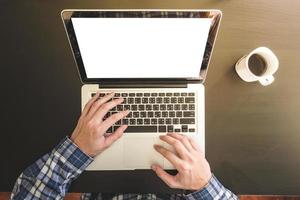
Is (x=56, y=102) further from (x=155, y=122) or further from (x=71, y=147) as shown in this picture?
(x=155, y=122)

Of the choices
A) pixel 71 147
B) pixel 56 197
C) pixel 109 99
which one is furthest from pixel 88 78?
pixel 56 197

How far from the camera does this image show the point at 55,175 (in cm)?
80

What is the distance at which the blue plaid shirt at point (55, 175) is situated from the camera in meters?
0.80

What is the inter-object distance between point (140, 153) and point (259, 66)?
0.38m

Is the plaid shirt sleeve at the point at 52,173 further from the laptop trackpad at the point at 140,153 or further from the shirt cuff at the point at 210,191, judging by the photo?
the shirt cuff at the point at 210,191

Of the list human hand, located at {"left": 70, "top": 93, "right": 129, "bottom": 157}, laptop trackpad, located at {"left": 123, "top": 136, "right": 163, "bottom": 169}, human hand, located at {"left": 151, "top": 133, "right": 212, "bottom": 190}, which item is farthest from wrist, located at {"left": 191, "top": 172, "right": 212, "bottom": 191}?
human hand, located at {"left": 70, "top": 93, "right": 129, "bottom": 157}

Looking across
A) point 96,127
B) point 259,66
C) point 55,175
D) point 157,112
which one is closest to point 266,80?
point 259,66

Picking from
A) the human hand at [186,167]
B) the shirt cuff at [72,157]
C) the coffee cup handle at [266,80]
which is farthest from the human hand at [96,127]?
the coffee cup handle at [266,80]

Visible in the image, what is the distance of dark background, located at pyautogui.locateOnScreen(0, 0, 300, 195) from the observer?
0.84 metres

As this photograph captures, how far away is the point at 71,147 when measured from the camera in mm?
808

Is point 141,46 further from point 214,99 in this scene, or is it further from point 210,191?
point 210,191

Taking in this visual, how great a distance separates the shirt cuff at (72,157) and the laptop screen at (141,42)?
174 mm

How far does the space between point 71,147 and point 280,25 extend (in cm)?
63

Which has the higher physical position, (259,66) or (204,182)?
(259,66)
